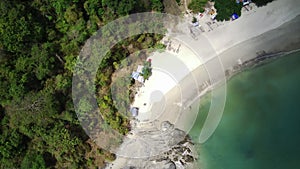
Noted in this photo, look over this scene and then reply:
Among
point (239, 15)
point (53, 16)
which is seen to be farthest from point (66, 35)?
point (239, 15)

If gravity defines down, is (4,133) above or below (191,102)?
below

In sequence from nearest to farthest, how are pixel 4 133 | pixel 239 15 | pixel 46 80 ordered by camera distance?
pixel 4 133 → pixel 46 80 → pixel 239 15

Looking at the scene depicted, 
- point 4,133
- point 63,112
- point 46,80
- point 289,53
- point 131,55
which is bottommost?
point 4,133

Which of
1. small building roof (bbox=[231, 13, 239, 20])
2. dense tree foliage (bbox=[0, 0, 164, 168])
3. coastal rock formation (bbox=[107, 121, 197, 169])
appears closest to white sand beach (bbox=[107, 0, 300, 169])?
small building roof (bbox=[231, 13, 239, 20])

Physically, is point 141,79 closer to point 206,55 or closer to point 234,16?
point 206,55

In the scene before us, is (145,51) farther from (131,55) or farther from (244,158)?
(244,158)

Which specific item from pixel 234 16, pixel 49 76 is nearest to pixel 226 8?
pixel 234 16
